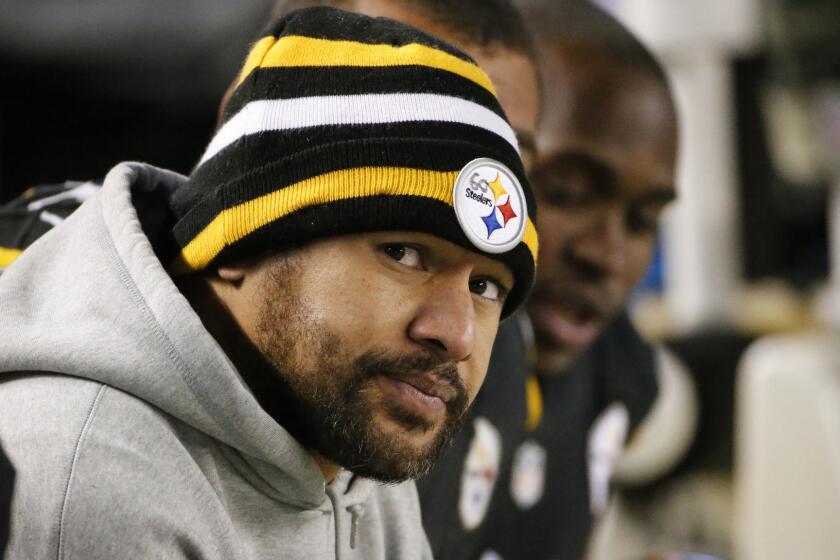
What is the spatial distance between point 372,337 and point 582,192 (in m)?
0.65

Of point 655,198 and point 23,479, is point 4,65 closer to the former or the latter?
point 655,198

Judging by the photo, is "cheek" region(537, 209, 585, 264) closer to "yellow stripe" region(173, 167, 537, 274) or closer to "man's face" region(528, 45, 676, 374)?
"man's face" region(528, 45, 676, 374)

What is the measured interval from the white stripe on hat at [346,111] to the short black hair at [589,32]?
1.74ft

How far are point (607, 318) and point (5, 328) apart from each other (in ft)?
2.99

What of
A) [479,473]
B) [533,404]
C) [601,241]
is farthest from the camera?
[533,404]

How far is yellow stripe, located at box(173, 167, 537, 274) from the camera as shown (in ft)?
2.21

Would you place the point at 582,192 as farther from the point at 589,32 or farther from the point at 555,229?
the point at 589,32

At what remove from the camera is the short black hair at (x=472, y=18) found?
946 mm

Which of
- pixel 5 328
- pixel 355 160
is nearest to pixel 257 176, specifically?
pixel 355 160

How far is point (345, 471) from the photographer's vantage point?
0.79m

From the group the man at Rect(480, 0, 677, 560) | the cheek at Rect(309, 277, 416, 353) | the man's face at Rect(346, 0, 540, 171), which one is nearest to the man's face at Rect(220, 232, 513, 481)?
the cheek at Rect(309, 277, 416, 353)

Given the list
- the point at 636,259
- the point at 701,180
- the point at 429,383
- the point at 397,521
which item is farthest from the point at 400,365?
the point at 701,180

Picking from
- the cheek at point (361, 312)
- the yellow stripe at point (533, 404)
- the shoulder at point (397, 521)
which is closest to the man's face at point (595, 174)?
the yellow stripe at point (533, 404)

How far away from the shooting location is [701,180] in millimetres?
2965
